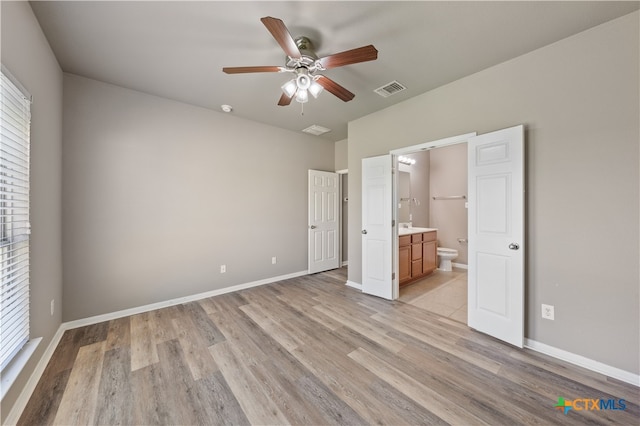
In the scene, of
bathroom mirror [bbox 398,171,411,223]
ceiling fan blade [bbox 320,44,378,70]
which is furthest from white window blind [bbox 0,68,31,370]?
bathroom mirror [bbox 398,171,411,223]

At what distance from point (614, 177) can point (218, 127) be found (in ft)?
14.4

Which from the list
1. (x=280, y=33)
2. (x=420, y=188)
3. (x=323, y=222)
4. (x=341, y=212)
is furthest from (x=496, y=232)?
(x=420, y=188)

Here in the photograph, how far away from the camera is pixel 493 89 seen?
2463 millimetres

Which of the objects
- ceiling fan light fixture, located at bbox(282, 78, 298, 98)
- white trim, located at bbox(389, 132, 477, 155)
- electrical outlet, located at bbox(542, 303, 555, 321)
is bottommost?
electrical outlet, located at bbox(542, 303, 555, 321)

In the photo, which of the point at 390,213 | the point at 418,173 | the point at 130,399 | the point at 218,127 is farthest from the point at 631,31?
the point at 130,399

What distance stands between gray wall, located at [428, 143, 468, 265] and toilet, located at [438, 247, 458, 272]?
0.47 m

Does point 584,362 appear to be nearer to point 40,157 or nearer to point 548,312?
point 548,312

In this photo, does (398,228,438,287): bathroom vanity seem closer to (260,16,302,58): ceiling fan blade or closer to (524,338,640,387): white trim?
(524,338,640,387): white trim

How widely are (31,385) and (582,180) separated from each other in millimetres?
4576

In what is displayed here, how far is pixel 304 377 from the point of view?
1828mm

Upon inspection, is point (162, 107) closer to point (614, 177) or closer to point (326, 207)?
point (326, 207)

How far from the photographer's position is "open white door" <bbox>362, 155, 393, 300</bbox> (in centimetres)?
336

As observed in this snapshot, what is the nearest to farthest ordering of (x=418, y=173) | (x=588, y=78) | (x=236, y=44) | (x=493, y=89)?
(x=588, y=78) < (x=236, y=44) < (x=493, y=89) < (x=418, y=173)

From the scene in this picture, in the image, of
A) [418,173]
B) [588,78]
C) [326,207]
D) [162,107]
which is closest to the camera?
[588,78]
